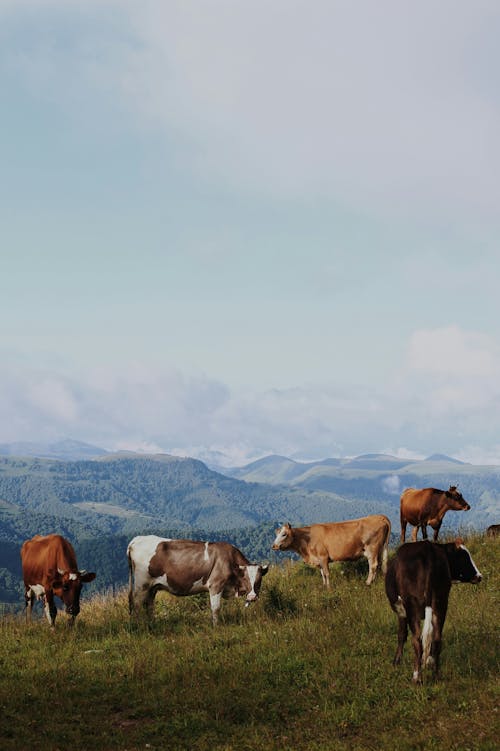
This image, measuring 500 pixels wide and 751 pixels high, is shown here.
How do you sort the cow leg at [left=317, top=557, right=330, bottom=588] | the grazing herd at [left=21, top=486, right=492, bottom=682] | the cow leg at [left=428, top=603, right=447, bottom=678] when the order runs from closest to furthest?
the cow leg at [left=428, top=603, right=447, bottom=678]
the grazing herd at [left=21, top=486, right=492, bottom=682]
the cow leg at [left=317, top=557, right=330, bottom=588]

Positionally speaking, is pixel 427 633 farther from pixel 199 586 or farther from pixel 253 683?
pixel 199 586

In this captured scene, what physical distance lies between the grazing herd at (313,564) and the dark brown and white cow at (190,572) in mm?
26

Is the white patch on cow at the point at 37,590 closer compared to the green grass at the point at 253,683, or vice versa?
the green grass at the point at 253,683

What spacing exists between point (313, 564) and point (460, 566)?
9.75 meters

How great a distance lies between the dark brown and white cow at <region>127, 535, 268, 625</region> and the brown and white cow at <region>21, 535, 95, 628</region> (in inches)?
54.6

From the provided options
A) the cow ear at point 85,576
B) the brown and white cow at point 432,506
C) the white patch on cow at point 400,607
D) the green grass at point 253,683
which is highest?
the brown and white cow at point 432,506

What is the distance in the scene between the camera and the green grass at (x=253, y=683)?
33.8 feet

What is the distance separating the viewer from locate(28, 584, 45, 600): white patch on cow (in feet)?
62.7

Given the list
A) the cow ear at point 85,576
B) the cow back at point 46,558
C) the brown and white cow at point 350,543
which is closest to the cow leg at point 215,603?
the cow ear at point 85,576

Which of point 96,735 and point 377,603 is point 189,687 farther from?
point 377,603

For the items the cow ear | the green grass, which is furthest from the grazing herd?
the green grass

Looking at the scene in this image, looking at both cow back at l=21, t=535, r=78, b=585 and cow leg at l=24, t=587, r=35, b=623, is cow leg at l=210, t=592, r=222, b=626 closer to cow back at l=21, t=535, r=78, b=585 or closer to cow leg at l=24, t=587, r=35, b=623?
cow back at l=21, t=535, r=78, b=585

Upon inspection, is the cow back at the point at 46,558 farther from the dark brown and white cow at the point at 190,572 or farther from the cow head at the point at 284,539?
the cow head at the point at 284,539

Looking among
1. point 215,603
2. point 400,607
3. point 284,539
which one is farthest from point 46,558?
point 400,607
